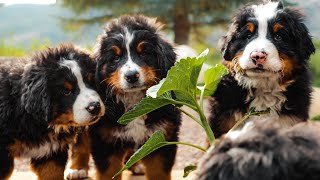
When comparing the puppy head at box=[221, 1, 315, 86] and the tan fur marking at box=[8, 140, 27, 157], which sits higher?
the puppy head at box=[221, 1, 315, 86]

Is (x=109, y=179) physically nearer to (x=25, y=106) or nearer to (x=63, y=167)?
(x=63, y=167)

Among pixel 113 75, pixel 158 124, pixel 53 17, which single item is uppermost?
pixel 113 75

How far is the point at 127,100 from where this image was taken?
168 inches

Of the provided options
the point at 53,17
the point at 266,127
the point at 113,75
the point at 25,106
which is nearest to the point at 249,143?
the point at 266,127

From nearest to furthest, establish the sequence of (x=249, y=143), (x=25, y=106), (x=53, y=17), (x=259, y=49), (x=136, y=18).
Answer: (x=249, y=143), (x=259, y=49), (x=25, y=106), (x=136, y=18), (x=53, y=17)

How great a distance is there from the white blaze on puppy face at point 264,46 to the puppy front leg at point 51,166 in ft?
5.54

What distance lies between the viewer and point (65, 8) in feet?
54.9

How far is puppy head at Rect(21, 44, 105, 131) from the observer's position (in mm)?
3961

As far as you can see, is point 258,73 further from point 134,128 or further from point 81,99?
point 81,99

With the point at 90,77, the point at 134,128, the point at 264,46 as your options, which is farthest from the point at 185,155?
the point at 264,46

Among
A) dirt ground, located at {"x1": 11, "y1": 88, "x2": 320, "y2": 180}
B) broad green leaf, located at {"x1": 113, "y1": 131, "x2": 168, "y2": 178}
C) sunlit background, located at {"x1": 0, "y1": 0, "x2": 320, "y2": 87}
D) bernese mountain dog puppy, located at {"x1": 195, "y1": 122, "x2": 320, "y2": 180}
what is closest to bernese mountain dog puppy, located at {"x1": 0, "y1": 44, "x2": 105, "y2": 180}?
dirt ground, located at {"x1": 11, "y1": 88, "x2": 320, "y2": 180}

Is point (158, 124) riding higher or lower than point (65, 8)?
higher

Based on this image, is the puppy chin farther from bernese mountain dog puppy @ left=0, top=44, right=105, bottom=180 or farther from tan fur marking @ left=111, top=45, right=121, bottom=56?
bernese mountain dog puppy @ left=0, top=44, right=105, bottom=180

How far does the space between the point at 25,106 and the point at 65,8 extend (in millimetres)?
13116
